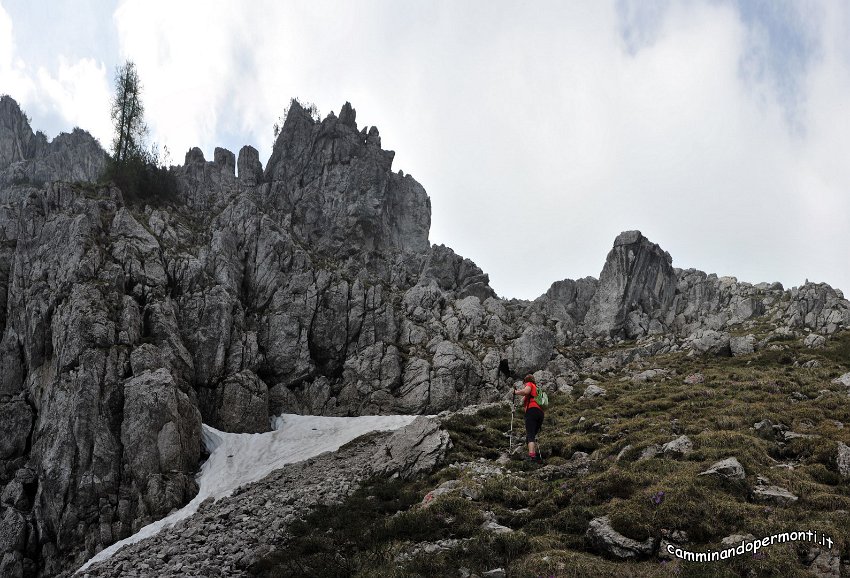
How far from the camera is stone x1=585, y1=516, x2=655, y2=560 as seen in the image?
1239 cm

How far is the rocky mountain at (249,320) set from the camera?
35706 mm

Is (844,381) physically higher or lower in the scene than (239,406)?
higher

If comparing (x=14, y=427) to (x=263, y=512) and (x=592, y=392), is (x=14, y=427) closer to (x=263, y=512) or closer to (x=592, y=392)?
(x=263, y=512)

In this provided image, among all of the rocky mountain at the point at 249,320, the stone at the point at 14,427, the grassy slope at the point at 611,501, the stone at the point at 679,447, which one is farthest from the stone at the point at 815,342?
the stone at the point at 14,427

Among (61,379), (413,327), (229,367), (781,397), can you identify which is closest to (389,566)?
(781,397)

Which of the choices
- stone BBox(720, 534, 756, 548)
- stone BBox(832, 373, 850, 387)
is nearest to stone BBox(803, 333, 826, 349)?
stone BBox(832, 373, 850, 387)

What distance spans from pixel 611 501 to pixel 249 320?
48.3 meters

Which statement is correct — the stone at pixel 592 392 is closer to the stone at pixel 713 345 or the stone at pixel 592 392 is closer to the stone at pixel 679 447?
the stone at pixel 679 447

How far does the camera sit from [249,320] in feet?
183

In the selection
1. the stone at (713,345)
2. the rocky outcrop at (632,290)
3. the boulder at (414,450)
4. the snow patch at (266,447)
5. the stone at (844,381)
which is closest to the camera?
the boulder at (414,450)

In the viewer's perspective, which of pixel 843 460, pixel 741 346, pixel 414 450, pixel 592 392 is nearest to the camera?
pixel 843 460

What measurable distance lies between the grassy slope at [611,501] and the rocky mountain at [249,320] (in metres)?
21.2

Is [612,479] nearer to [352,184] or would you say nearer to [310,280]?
[310,280]

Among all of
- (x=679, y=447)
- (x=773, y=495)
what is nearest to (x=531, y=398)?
(x=679, y=447)
